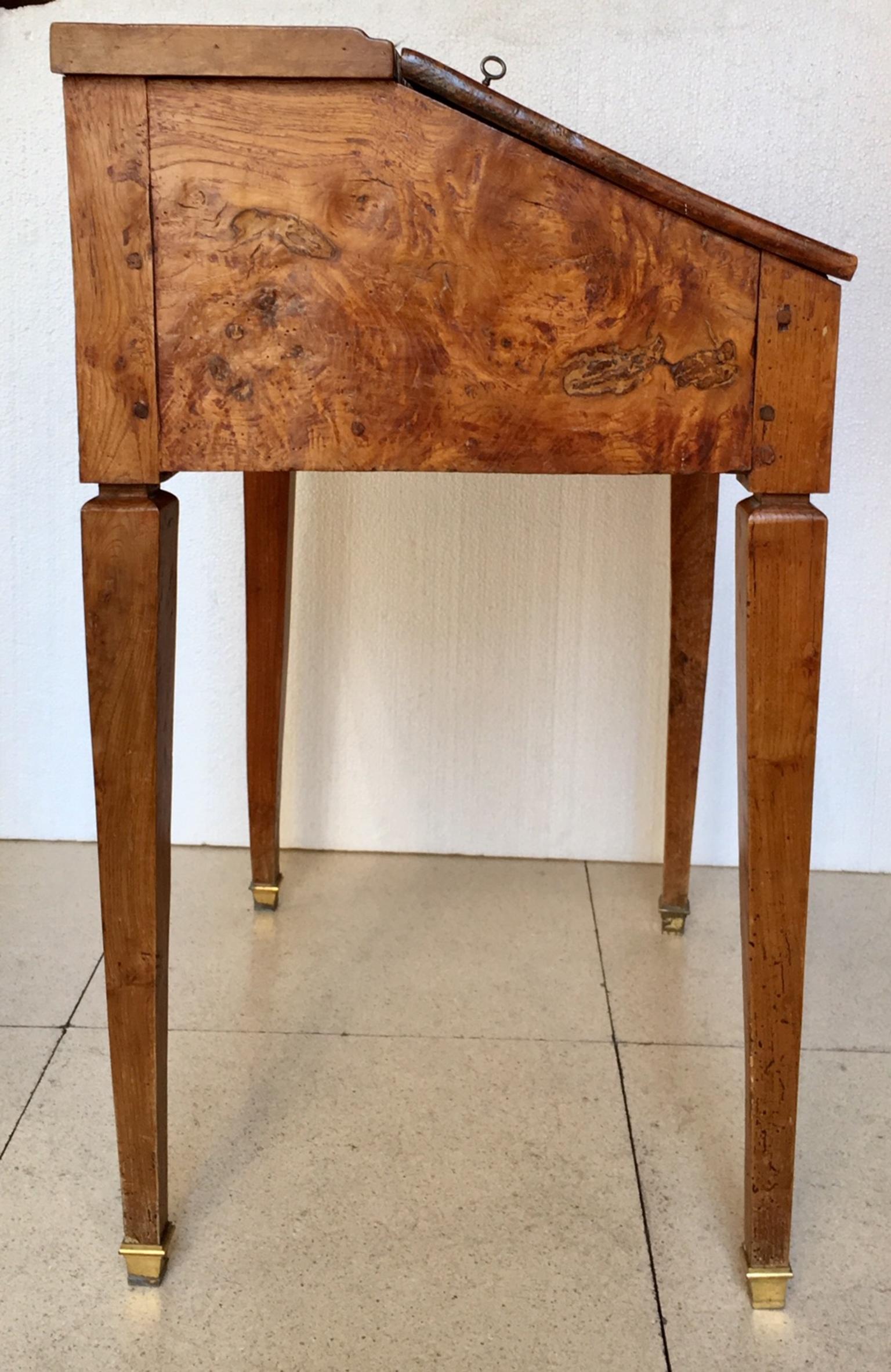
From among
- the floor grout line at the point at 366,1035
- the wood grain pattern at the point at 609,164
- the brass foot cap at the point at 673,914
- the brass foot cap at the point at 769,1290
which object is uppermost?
the wood grain pattern at the point at 609,164

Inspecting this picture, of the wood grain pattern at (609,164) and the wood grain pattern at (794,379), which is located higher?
the wood grain pattern at (609,164)

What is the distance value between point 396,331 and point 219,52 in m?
0.20

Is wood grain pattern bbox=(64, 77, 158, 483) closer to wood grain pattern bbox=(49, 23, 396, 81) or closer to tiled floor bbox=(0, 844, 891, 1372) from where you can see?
wood grain pattern bbox=(49, 23, 396, 81)

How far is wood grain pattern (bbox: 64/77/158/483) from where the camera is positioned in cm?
88

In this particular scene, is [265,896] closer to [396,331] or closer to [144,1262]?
[144,1262]

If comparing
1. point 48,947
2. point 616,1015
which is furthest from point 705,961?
point 48,947

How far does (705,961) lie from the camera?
1557 mm

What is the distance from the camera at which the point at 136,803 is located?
988mm

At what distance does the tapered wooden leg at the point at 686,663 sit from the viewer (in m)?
1.49

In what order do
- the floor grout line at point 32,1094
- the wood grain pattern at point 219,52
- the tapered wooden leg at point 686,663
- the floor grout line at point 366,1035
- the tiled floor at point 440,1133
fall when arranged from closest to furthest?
the wood grain pattern at point 219,52 → the tiled floor at point 440,1133 → the floor grout line at point 32,1094 → the floor grout line at point 366,1035 → the tapered wooden leg at point 686,663

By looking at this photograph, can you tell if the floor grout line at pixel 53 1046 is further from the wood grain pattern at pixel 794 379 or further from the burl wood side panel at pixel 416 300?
the wood grain pattern at pixel 794 379

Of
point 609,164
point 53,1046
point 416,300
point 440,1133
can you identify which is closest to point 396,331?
point 416,300

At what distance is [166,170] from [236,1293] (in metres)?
0.78

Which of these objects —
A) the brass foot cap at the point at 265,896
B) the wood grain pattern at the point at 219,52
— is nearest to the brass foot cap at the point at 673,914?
the brass foot cap at the point at 265,896
